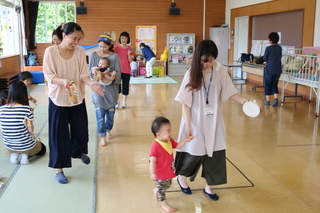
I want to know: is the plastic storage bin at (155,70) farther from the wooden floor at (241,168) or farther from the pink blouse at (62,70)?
the pink blouse at (62,70)

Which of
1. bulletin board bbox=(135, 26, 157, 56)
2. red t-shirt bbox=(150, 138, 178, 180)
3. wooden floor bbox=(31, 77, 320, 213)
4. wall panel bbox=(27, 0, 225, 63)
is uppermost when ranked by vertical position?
wall panel bbox=(27, 0, 225, 63)

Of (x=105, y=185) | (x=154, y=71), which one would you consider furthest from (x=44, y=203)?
(x=154, y=71)

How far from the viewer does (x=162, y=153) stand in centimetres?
256

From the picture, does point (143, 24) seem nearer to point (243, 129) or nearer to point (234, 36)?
point (234, 36)

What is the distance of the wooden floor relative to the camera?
9.27 ft

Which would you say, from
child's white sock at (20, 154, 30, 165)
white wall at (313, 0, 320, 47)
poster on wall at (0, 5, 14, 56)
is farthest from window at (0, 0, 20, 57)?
white wall at (313, 0, 320, 47)

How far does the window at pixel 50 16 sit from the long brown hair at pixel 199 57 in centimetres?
1078

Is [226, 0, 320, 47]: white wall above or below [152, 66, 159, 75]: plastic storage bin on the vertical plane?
above

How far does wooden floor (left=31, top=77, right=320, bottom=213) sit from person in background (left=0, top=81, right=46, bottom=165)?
2.68 ft

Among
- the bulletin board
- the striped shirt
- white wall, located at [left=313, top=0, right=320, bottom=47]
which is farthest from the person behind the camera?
the bulletin board

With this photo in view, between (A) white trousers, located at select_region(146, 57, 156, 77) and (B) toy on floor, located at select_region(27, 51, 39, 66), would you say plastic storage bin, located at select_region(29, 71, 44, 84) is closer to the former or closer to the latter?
(B) toy on floor, located at select_region(27, 51, 39, 66)

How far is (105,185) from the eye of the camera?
319cm

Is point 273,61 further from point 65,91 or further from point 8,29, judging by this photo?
point 8,29

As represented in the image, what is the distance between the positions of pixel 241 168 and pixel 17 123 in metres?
2.42
